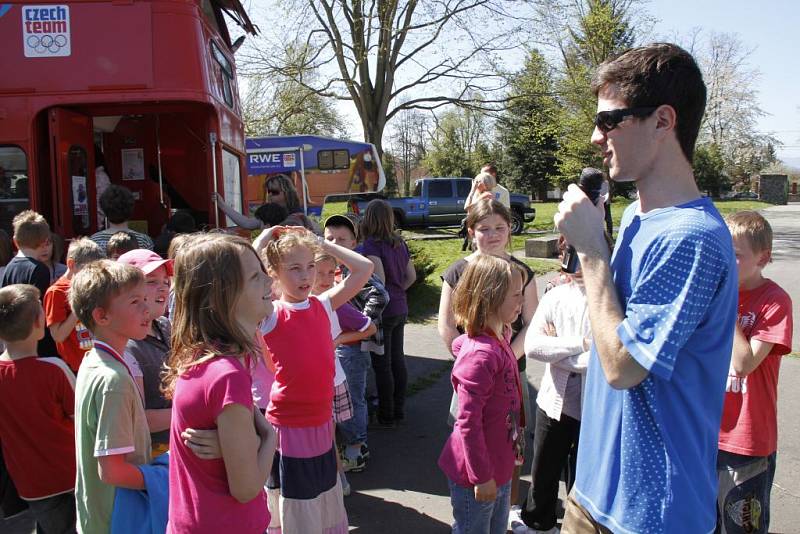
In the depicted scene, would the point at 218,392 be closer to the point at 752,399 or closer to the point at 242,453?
the point at 242,453

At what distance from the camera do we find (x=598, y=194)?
2369mm

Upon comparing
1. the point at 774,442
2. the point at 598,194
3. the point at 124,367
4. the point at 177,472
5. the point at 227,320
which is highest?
the point at 598,194

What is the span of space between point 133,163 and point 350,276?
5.93 m

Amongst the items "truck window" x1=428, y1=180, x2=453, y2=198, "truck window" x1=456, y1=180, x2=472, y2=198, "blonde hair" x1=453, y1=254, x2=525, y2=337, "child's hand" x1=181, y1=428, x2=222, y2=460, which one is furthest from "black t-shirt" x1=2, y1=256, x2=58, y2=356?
"truck window" x1=456, y1=180, x2=472, y2=198

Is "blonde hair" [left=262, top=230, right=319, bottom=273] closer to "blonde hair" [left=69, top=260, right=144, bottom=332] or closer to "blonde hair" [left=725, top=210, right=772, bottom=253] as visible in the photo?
"blonde hair" [left=69, top=260, right=144, bottom=332]

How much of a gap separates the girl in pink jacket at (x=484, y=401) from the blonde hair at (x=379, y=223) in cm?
262

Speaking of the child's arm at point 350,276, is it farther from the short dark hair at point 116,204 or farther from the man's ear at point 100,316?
the short dark hair at point 116,204

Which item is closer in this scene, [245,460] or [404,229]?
[245,460]

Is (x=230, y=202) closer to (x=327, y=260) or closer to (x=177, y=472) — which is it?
(x=327, y=260)

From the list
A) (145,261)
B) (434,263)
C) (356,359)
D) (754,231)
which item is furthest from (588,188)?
(434,263)

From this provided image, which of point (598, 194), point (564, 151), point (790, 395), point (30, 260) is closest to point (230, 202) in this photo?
point (30, 260)

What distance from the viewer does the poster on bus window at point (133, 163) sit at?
27.2 ft

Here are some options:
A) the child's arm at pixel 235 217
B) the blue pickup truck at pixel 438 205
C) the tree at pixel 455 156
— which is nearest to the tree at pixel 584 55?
the blue pickup truck at pixel 438 205

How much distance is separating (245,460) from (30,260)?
3.39m
